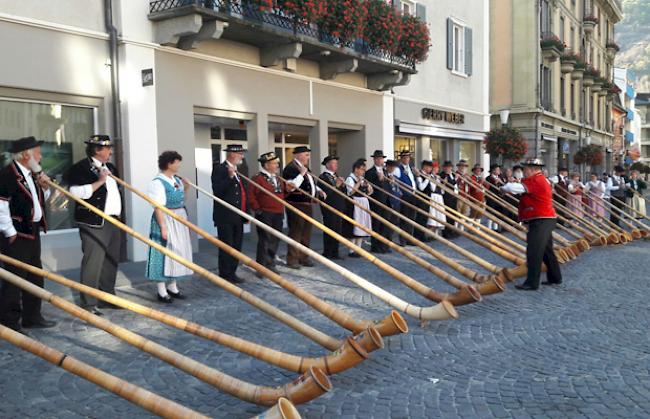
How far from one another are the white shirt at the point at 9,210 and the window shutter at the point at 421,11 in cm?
1260

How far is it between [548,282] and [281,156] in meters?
7.61

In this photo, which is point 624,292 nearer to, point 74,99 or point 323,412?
point 323,412

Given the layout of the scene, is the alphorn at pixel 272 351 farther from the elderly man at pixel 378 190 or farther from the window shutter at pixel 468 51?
the window shutter at pixel 468 51

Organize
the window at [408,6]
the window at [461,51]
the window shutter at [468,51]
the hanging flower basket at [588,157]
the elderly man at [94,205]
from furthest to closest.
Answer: the hanging flower basket at [588,157], the window shutter at [468,51], the window at [461,51], the window at [408,6], the elderly man at [94,205]

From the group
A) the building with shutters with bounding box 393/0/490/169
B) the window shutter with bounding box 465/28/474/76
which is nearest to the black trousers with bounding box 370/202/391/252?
the building with shutters with bounding box 393/0/490/169

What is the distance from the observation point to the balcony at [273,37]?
32.8ft

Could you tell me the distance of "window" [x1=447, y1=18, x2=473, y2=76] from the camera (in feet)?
62.2

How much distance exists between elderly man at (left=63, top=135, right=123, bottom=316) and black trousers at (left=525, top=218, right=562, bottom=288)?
5200mm

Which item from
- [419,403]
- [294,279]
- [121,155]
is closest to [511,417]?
[419,403]

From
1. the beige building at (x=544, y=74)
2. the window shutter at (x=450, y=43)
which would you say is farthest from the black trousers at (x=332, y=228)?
the beige building at (x=544, y=74)

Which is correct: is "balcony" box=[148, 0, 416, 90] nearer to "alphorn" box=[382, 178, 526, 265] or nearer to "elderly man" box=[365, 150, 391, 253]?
"elderly man" box=[365, 150, 391, 253]

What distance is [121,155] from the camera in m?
9.80

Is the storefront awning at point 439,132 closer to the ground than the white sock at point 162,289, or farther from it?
farther from it

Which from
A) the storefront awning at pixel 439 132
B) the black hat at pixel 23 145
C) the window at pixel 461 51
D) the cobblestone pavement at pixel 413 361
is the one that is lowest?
the cobblestone pavement at pixel 413 361
